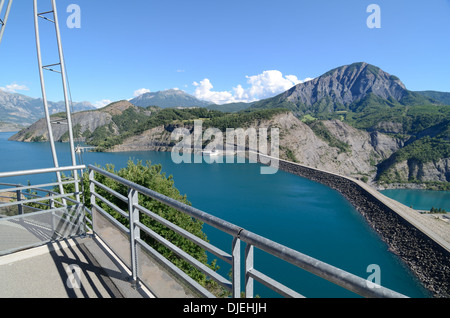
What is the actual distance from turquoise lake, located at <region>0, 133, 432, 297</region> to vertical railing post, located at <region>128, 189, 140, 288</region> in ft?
45.1

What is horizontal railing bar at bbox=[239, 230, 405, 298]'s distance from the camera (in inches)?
37.0

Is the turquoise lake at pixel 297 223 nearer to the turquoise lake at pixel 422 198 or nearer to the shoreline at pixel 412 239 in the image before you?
the shoreline at pixel 412 239

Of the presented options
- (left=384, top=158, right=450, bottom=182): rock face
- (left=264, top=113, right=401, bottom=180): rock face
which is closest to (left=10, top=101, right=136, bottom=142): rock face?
(left=264, top=113, right=401, bottom=180): rock face

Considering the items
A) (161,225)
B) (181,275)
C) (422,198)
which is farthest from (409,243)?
(422,198)

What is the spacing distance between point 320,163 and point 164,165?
47418 millimetres

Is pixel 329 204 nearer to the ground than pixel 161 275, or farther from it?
nearer to the ground

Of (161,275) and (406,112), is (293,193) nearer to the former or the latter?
(161,275)

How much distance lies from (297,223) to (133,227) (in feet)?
91.7

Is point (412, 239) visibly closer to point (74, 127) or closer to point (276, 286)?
point (276, 286)

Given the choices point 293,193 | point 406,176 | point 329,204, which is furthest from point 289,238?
point 406,176

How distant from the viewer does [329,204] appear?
35125mm

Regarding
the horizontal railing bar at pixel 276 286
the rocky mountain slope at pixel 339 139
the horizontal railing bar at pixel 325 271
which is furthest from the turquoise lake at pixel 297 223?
the rocky mountain slope at pixel 339 139
